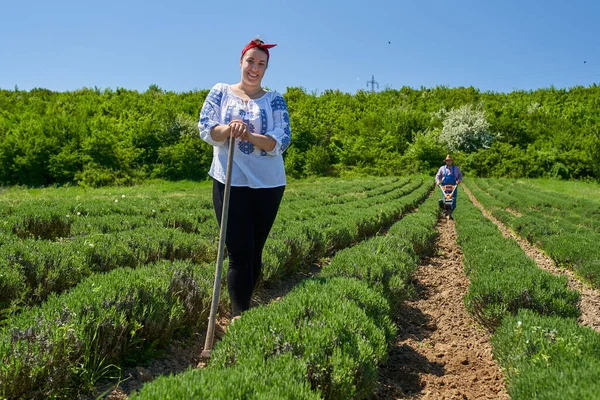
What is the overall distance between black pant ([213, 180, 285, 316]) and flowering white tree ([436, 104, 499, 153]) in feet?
166

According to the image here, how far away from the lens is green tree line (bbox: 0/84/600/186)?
42.0 m

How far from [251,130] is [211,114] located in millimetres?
337

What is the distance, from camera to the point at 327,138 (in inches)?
2191

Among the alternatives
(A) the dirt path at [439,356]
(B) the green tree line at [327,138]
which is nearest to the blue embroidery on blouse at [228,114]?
(A) the dirt path at [439,356]

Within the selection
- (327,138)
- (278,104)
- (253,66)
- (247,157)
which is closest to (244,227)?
(247,157)

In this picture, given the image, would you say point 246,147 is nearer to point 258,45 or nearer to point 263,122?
point 263,122

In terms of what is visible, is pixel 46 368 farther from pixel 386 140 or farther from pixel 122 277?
pixel 386 140

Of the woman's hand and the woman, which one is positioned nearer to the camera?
the woman's hand

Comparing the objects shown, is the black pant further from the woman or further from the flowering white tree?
the flowering white tree

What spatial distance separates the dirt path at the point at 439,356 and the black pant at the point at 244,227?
1314mm

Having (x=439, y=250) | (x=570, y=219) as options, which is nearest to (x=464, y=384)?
(x=439, y=250)

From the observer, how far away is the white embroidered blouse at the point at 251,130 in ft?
10.9

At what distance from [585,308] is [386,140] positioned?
48753 millimetres


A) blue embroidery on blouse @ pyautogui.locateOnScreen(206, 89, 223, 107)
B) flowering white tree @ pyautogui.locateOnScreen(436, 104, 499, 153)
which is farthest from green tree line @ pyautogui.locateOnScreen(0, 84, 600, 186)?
blue embroidery on blouse @ pyautogui.locateOnScreen(206, 89, 223, 107)
